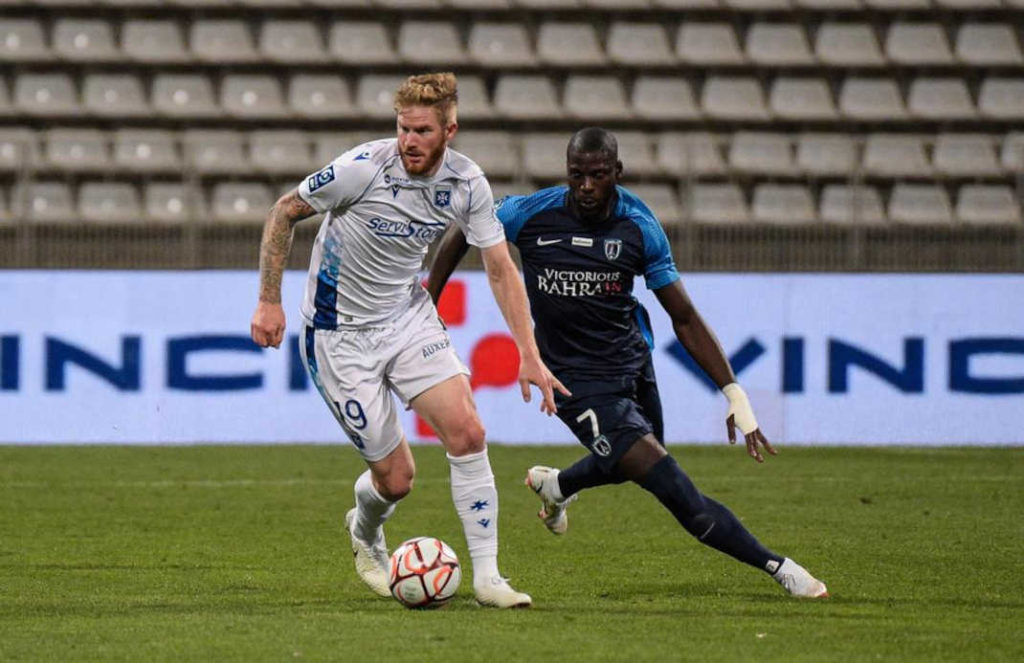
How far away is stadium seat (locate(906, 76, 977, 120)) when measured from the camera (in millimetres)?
20062

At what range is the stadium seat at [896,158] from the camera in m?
17.4

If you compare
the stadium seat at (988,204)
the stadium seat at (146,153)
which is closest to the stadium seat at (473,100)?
the stadium seat at (146,153)

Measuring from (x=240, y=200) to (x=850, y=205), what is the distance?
637 centimetres

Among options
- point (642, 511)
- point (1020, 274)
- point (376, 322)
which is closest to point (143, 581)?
point (376, 322)

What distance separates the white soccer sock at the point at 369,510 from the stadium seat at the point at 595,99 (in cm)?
1273

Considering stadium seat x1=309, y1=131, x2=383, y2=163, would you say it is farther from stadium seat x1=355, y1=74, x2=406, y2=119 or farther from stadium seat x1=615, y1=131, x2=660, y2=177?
stadium seat x1=615, y1=131, x2=660, y2=177

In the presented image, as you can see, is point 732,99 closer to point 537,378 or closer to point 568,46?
point 568,46

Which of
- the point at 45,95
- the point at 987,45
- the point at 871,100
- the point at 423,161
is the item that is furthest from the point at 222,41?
the point at 423,161

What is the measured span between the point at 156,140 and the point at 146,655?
494 inches

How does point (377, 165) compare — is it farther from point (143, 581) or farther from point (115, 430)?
point (115, 430)

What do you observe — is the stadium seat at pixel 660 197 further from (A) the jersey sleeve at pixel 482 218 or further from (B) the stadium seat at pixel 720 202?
(A) the jersey sleeve at pixel 482 218

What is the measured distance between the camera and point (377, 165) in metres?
6.97

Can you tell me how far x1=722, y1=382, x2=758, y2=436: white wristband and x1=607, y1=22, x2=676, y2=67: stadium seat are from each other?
1325cm

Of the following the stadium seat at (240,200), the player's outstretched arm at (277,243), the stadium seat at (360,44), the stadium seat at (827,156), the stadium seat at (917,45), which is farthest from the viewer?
the stadium seat at (917,45)
